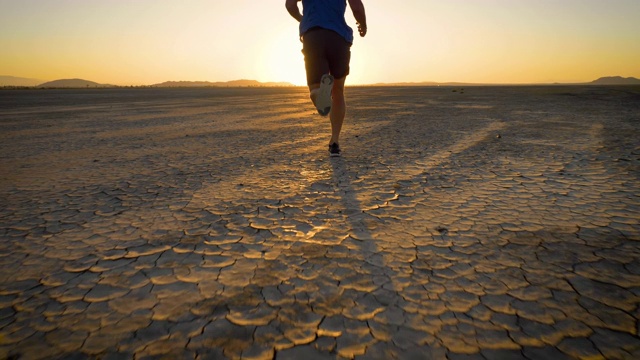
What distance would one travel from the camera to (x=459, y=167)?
7.52 feet

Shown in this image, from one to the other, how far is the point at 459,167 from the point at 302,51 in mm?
1518

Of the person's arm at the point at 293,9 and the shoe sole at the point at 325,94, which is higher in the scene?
the person's arm at the point at 293,9

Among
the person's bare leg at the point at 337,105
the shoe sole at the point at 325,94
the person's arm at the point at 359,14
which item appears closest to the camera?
the shoe sole at the point at 325,94

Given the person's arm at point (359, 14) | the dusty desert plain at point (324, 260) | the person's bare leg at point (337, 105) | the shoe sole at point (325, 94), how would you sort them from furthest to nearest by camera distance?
the person's bare leg at point (337, 105) → the person's arm at point (359, 14) → the shoe sole at point (325, 94) → the dusty desert plain at point (324, 260)

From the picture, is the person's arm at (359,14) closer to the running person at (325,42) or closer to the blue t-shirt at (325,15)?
the running person at (325,42)

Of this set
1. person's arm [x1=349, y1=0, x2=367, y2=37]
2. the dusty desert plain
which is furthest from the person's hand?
the dusty desert plain

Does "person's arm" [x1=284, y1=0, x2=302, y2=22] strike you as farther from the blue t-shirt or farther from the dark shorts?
the dark shorts

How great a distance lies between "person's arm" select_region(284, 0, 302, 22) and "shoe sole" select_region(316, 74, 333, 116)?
0.73m

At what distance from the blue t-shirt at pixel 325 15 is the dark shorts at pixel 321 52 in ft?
0.12

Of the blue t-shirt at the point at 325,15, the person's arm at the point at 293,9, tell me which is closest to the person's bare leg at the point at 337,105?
the blue t-shirt at the point at 325,15

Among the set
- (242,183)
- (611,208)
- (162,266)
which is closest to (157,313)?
(162,266)

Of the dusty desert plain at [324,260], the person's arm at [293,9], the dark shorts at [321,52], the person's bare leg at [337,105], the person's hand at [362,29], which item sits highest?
the person's arm at [293,9]

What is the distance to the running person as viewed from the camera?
2453mm

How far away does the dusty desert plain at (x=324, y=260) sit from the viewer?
79cm
